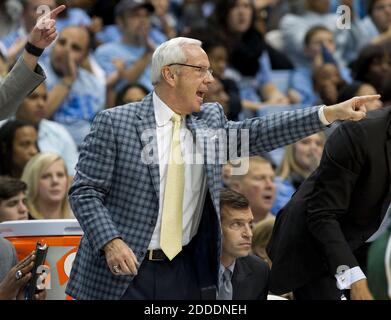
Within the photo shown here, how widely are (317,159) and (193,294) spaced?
3.89 m

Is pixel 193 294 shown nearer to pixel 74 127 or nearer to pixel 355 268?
pixel 355 268

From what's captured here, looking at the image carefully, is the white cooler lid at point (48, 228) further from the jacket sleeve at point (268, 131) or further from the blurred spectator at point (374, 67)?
the blurred spectator at point (374, 67)

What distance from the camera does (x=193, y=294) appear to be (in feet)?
14.9

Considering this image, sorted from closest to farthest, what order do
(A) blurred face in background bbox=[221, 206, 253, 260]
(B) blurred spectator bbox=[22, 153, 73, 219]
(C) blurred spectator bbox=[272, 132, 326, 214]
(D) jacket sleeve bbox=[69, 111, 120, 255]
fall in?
1. (D) jacket sleeve bbox=[69, 111, 120, 255]
2. (A) blurred face in background bbox=[221, 206, 253, 260]
3. (B) blurred spectator bbox=[22, 153, 73, 219]
4. (C) blurred spectator bbox=[272, 132, 326, 214]

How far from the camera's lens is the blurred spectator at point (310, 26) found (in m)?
10.7

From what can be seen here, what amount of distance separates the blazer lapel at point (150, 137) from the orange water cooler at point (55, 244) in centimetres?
77

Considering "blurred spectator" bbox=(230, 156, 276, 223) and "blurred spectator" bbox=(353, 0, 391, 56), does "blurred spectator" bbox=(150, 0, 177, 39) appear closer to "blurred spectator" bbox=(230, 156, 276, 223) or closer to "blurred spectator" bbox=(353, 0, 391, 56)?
"blurred spectator" bbox=(353, 0, 391, 56)

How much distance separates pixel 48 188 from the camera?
7160 millimetres

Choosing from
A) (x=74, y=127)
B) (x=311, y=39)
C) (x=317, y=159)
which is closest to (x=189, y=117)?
(x=317, y=159)

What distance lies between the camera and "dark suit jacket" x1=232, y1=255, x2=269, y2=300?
505 centimetres

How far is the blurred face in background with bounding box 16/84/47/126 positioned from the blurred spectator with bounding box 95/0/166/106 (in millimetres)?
1090

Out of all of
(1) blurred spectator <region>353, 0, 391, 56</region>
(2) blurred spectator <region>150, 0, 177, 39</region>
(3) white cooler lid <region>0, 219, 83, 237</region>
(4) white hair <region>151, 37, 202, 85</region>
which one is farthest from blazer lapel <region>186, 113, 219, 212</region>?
(1) blurred spectator <region>353, 0, 391, 56</region>

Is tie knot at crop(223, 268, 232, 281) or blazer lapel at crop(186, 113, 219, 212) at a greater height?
blazer lapel at crop(186, 113, 219, 212)

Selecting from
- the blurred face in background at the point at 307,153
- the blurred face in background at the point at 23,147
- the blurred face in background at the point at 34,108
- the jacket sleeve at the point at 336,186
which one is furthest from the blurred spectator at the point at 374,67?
the jacket sleeve at the point at 336,186
